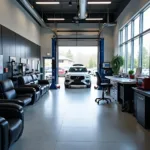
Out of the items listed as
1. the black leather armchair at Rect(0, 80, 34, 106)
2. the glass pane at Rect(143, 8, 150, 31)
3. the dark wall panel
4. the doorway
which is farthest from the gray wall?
the black leather armchair at Rect(0, 80, 34, 106)

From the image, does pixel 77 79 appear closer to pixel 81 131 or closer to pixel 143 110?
pixel 143 110

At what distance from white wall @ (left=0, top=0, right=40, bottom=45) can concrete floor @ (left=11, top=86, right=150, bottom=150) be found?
10.8 feet

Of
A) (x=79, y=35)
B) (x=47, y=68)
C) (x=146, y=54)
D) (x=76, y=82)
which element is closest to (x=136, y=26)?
(x=146, y=54)

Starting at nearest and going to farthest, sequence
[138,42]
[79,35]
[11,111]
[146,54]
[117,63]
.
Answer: [11,111], [146,54], [138,42], [117,63], [79,35]

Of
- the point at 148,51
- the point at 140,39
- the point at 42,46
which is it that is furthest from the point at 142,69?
the point at 42,46

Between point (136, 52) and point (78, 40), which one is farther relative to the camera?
point (78, 40)

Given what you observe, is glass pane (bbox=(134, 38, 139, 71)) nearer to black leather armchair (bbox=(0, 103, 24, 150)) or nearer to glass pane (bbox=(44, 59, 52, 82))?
black leather armchair (bbox=(0, 103, 24, 150))

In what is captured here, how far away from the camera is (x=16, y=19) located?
7648 mm

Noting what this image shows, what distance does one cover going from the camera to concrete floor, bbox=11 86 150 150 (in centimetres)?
308

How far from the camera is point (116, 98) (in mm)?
6918

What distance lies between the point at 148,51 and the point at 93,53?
708 centimetres

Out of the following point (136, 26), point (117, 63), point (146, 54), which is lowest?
point (117, 63)

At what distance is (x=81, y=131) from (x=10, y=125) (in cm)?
153

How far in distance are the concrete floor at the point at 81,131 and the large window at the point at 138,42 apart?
7.82ft
